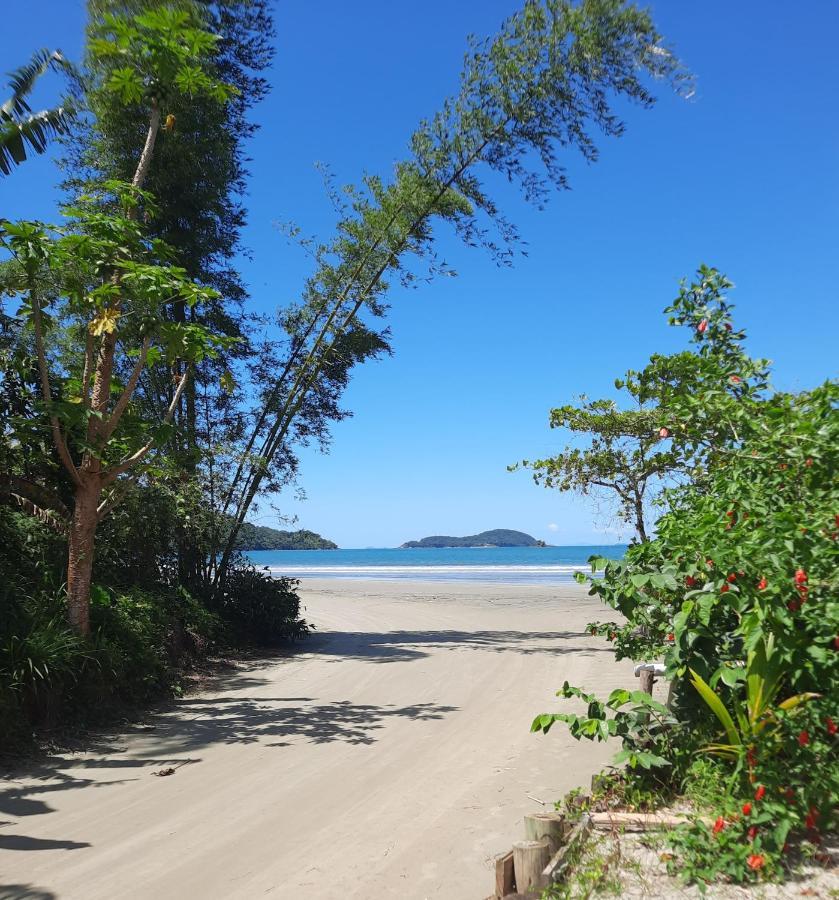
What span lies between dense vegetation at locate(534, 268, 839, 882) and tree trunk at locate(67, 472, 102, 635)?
5.14 metres

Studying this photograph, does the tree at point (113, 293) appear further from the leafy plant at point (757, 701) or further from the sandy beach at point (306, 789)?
the leafy plant at point (757, 701)

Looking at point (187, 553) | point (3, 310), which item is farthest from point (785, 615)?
point (187, 553)

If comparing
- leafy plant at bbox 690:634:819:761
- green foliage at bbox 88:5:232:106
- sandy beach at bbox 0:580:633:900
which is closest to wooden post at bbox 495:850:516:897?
sandy beach at bbox 0:580:633:900

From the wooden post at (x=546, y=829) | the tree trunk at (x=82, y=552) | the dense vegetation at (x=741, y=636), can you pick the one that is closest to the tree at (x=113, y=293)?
the tree trunk at (x=82, y=552)

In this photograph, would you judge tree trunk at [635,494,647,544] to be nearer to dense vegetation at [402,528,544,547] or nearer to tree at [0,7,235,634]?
tree at [0,7,235,634]

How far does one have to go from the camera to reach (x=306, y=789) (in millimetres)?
5270

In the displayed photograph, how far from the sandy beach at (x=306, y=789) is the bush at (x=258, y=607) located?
82.2 inches

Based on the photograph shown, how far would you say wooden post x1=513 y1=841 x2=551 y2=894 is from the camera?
3133mm

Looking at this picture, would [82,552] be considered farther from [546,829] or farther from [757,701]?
[757,701]

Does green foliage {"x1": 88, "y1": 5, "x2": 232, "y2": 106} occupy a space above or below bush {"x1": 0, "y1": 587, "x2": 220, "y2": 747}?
above

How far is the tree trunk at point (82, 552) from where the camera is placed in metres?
7.10

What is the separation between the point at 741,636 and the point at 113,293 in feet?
18.0

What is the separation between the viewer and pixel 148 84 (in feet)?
23.9

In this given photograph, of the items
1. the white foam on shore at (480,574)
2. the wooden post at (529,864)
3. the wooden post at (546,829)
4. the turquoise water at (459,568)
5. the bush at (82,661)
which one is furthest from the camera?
the turquoise water at (459,568)
